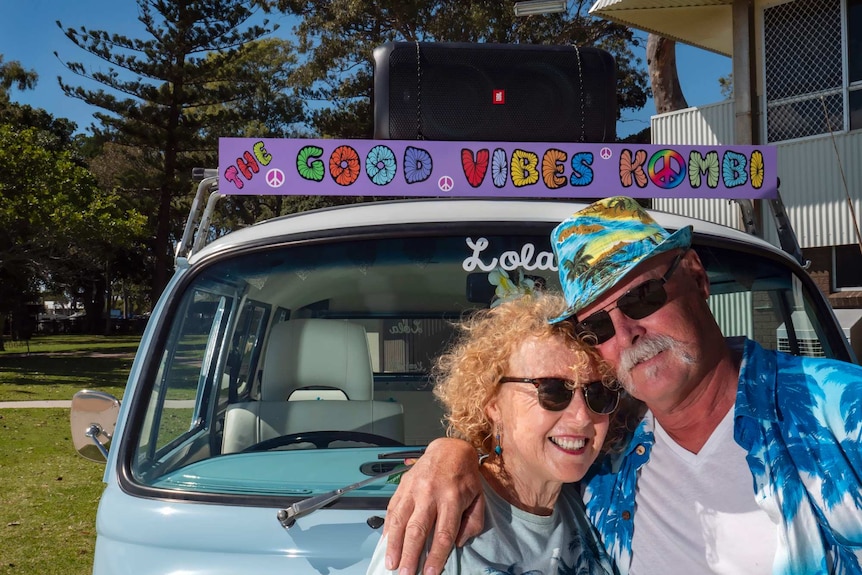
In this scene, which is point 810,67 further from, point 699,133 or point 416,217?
point 416,217

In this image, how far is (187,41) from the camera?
26.5 m

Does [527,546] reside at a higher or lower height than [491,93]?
lower

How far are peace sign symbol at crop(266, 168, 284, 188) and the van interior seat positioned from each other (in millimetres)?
505

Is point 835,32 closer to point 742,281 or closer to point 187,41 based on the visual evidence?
point 742,281

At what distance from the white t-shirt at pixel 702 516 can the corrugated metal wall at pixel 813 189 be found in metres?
11.4

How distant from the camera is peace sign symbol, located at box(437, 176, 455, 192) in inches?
107

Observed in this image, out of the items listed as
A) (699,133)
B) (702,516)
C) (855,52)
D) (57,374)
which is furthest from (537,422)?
(57,374)

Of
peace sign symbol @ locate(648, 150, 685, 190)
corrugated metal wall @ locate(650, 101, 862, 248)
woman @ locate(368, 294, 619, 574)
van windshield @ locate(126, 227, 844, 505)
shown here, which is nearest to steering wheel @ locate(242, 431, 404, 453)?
van windshield @ locate(126, 227, 844, 505)

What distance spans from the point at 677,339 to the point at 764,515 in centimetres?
36

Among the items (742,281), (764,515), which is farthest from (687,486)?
(742,281)

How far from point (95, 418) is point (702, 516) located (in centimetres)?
161

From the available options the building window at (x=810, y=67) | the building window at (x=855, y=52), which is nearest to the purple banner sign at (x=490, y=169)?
the building window at (x=810, y=67)

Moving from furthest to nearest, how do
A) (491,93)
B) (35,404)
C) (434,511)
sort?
(35,404), (491,93), (434,511)

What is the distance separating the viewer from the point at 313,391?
2.85 metres
